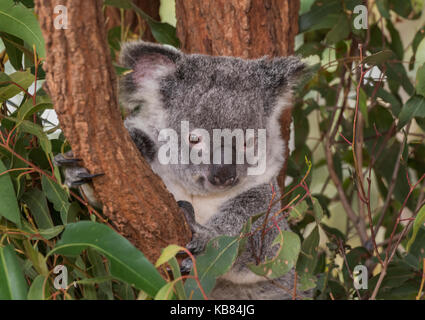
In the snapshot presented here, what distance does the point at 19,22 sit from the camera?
1.72 meters

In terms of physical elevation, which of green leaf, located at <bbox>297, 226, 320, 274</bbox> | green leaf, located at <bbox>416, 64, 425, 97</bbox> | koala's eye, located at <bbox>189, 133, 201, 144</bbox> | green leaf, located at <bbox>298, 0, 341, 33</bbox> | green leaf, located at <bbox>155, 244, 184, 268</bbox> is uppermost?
green leaf, located at <bbox>298, 0, 341, 33</bbox>

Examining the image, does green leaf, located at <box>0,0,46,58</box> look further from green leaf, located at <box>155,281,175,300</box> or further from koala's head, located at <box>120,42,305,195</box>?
green leaf, located at <box>155,281,175,300</box>

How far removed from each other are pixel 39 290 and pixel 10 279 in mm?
78

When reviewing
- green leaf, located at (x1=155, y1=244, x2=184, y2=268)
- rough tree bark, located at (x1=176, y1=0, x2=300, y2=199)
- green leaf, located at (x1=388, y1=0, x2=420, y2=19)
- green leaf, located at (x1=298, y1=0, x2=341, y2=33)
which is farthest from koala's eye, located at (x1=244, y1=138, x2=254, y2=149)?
green leaf, located at (x1=388, y1=0, x2=420, y2=19)

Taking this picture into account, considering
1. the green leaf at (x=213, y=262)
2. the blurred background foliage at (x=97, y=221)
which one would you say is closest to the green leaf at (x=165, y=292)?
the blurred background foliage at (x=97, y=221)

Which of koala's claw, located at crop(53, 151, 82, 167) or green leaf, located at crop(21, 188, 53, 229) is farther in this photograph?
green leaf, located at crop(21, 188, 53, 229)

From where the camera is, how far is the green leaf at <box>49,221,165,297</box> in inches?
52.7

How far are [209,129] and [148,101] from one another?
13.3 inches

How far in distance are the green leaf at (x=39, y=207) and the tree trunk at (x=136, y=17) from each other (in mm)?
1263

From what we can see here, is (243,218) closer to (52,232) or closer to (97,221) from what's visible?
(97,221)

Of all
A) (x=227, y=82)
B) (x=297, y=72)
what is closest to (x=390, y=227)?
(x=297, y=72)

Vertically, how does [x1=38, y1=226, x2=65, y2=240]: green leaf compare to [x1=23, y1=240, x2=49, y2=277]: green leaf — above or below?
above

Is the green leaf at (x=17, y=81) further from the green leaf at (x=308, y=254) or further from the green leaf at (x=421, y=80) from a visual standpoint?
the green leaf at (x=421, y=80)
